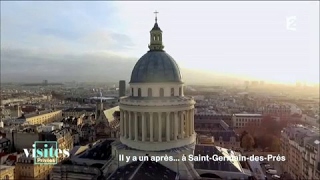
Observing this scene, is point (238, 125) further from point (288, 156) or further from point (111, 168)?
point (111, 168)

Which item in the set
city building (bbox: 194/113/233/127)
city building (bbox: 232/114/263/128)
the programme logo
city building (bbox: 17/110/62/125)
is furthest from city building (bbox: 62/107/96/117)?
the programme logo

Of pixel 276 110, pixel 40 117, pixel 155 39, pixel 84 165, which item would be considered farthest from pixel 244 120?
pixel 84 165

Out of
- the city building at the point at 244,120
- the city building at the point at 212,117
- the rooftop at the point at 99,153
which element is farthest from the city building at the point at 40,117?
the city building at the point at 244,120

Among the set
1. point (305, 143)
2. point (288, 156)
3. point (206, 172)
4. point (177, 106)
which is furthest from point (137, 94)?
point (288, 156)

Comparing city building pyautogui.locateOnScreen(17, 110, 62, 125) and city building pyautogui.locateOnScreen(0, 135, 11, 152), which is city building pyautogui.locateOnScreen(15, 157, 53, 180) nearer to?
city building pyautogui.locateOnScreen(0, 135, 11, 152)

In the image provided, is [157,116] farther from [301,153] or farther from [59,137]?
[59,137]

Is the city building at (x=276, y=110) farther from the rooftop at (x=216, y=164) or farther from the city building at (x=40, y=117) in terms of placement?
Result: the rooftop at (x=216, y=164)
